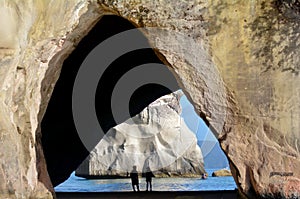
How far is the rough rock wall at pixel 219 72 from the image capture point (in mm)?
4879

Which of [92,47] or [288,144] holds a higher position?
[92,47]

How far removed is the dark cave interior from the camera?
7.18m

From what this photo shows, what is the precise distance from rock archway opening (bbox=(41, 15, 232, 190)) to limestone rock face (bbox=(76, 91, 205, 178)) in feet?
32.6

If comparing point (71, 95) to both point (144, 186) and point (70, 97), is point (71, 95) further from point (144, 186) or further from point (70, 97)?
point (144, 186)

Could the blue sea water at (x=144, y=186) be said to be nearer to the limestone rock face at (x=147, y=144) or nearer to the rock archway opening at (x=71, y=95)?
the limestone rock face at (x=147, y=144)

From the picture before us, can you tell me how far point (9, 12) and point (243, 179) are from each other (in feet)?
8.69

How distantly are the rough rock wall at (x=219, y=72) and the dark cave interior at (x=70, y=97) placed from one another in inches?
64.8

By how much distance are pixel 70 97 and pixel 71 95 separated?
0.12 feet

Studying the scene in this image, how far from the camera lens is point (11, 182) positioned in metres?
4.82

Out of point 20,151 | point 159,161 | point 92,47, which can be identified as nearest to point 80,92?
point 92,47

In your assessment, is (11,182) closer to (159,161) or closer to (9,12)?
(9,12)

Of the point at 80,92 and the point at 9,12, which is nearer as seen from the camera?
the point at 9,12

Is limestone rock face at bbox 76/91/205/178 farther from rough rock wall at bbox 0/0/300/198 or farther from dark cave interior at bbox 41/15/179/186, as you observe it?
rough rock wall at bbox 0/0/300/198

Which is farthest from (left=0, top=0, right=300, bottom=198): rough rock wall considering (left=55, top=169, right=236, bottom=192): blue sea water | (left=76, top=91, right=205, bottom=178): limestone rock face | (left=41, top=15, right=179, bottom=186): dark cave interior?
(left=76, top=91, right=205, bottom=178): limestone rock face
